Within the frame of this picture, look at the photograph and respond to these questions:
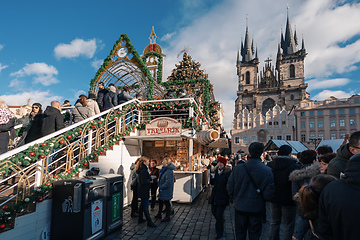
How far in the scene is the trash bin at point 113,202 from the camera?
482 centimetres

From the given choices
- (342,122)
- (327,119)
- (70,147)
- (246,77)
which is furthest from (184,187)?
(246,77)

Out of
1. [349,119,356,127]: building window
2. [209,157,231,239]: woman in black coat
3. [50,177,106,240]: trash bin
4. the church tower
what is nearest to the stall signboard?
[209,157,231,239]: woman in black coat

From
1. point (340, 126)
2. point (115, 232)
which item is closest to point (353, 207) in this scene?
point (115, 232)

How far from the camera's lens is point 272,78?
81125 mm

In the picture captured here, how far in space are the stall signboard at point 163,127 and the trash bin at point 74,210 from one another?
374cm

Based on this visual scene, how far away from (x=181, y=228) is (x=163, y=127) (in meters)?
3.56

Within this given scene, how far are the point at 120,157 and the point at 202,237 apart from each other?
3.88m

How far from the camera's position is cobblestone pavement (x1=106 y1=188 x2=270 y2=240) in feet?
16.1

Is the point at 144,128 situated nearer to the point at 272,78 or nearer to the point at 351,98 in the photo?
the point at 351,98

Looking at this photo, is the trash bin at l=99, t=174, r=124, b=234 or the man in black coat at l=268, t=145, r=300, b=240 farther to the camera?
the trash bin at l=99, t=174, r=124, b=234

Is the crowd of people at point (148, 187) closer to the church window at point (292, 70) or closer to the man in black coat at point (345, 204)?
the man in black coat at point (345, 204)

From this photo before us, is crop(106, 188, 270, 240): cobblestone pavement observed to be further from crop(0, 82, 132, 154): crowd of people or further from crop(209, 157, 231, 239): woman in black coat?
crop(0, 82, 132, 154): crowd of people

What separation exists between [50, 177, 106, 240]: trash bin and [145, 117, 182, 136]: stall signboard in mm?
3738

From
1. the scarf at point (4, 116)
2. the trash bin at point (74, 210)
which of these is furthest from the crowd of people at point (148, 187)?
the scarf at point (4, 116)
